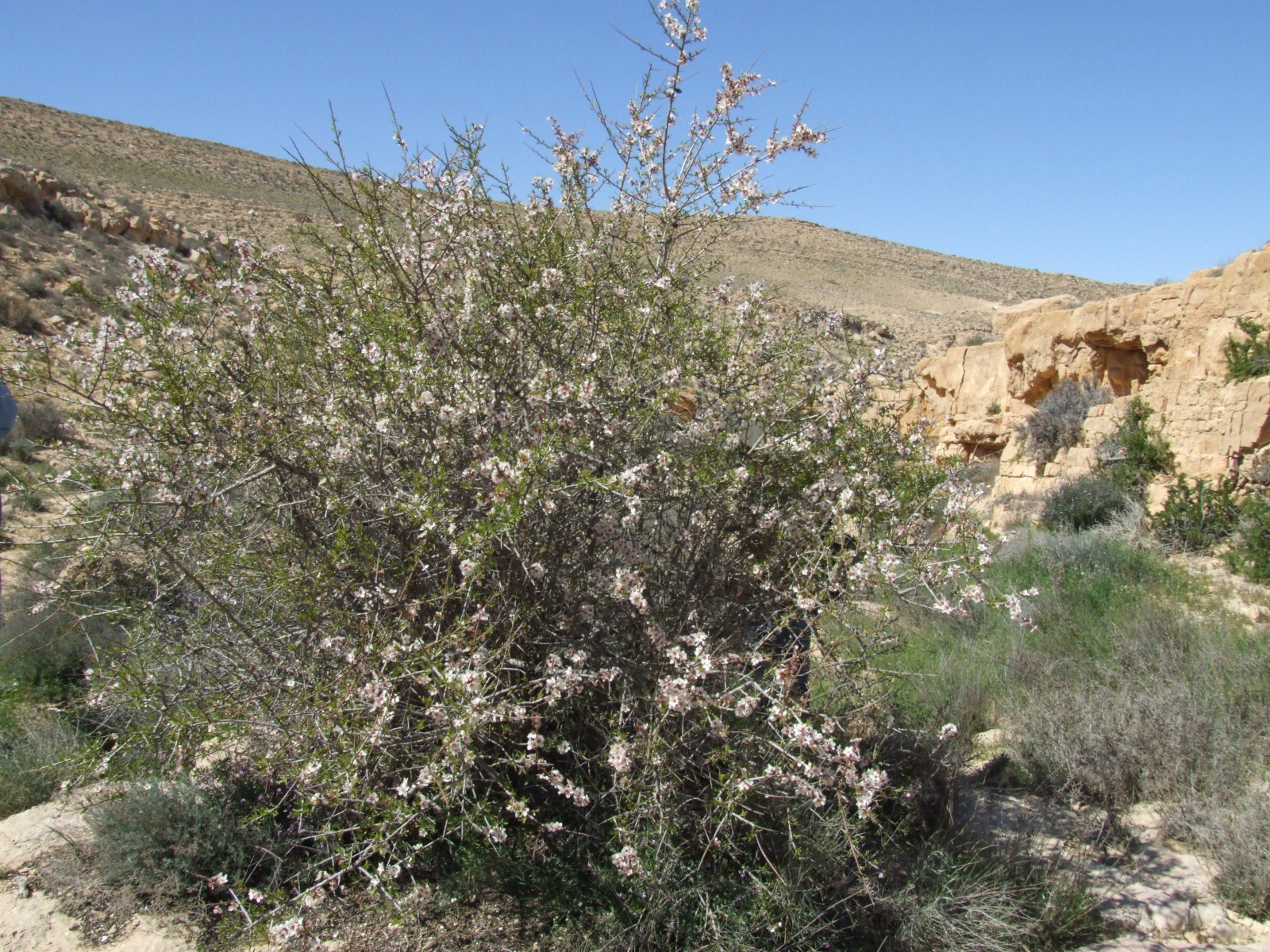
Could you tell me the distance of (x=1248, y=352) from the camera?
9.66m

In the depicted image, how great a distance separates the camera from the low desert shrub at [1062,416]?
1307 cm

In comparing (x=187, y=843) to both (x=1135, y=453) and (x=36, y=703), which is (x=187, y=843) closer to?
(x=36, y=703)

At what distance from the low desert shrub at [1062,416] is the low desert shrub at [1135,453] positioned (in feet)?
5.10

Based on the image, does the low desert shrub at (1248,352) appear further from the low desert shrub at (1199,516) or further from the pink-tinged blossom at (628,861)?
the pink-tinged blossom at (628,861)

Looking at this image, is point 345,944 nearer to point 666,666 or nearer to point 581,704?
point 581,704

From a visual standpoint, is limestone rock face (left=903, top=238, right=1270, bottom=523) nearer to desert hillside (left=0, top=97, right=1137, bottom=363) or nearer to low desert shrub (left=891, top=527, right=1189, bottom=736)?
low desert shrub (left=891, top=527, right=1189, bottom=736)

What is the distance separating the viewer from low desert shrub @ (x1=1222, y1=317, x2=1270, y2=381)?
945cm

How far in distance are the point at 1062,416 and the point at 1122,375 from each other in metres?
1.07

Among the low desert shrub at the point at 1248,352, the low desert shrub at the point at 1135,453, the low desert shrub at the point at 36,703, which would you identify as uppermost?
the low desert shrub at the point at 1248,352

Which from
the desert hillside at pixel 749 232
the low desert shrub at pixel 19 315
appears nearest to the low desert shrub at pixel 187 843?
the low desert shrub at pixel 19 315

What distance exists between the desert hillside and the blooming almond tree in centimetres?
1526

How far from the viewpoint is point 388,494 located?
3182mm

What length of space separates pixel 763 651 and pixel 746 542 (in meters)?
0.47

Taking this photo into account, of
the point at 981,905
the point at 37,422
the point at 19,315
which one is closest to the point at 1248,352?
the point at 981,905
